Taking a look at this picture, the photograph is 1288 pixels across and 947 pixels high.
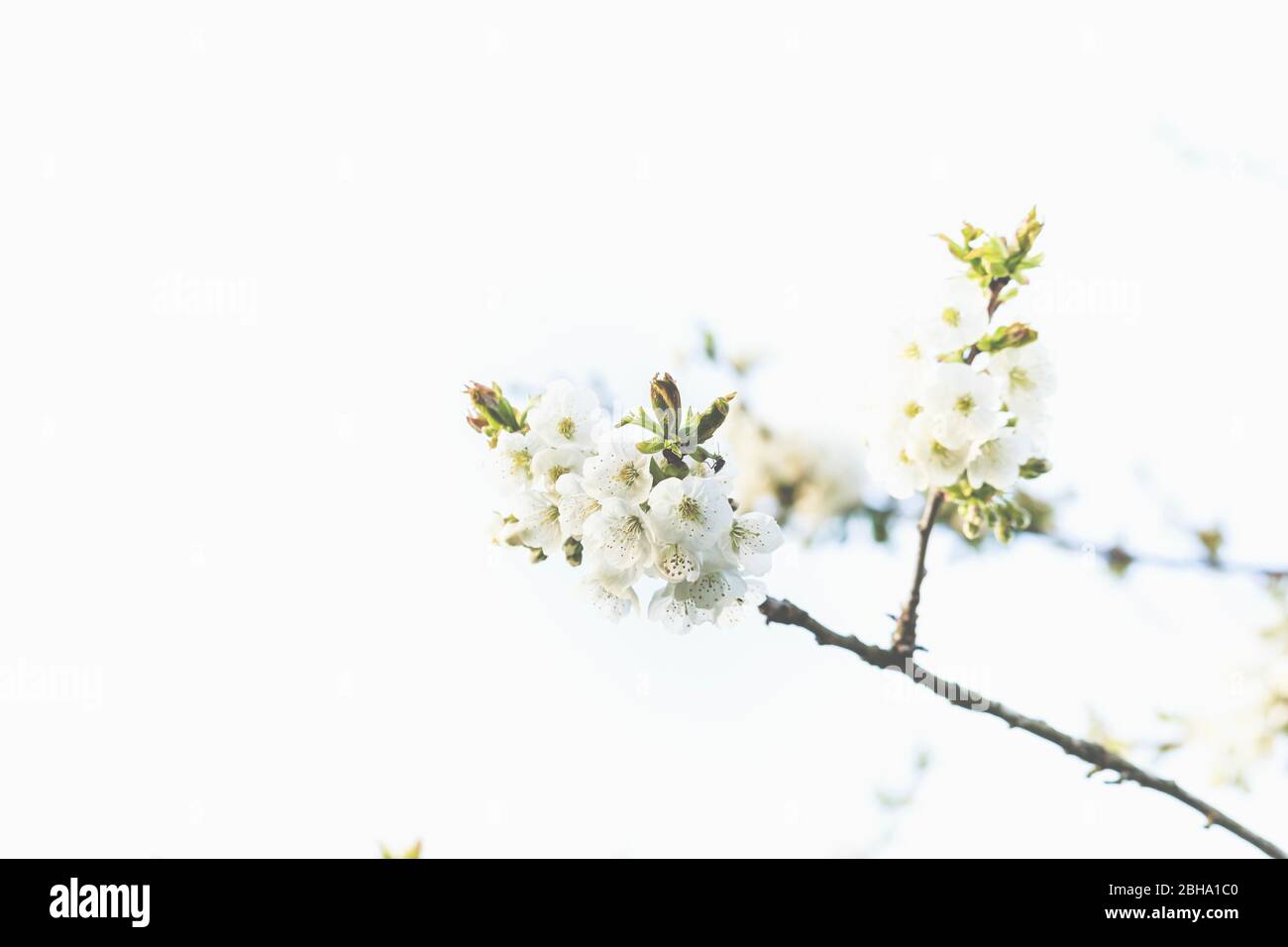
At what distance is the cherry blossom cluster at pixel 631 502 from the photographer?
4.03ft

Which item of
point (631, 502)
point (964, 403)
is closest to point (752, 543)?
point (631, 502)

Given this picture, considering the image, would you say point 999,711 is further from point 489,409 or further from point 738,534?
point 489,409

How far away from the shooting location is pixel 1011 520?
4.93ft

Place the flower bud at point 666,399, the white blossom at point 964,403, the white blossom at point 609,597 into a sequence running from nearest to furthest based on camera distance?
the flower bud at point 666,399, the white blossom at point 609,597, the white blossom at point 964,403

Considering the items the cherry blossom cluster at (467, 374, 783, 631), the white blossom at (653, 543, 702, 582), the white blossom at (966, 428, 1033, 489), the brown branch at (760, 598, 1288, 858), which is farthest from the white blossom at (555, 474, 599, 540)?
the white blossom at (966, 428, 1033, 489)

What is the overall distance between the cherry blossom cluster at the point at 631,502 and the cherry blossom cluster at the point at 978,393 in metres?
0.36

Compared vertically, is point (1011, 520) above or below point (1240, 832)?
above

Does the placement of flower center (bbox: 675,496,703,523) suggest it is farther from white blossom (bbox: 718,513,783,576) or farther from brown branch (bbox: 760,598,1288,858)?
brown branch (bbox: 760,598,1288,858)

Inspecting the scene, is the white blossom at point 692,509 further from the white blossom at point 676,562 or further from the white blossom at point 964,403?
the white blossom at point 964,403

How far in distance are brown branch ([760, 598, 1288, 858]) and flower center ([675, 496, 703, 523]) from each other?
0.60ft

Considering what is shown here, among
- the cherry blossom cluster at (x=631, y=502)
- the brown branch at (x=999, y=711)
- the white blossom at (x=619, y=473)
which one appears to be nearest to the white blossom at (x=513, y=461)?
the cherry blossom cluster at (x=631, y=502)
